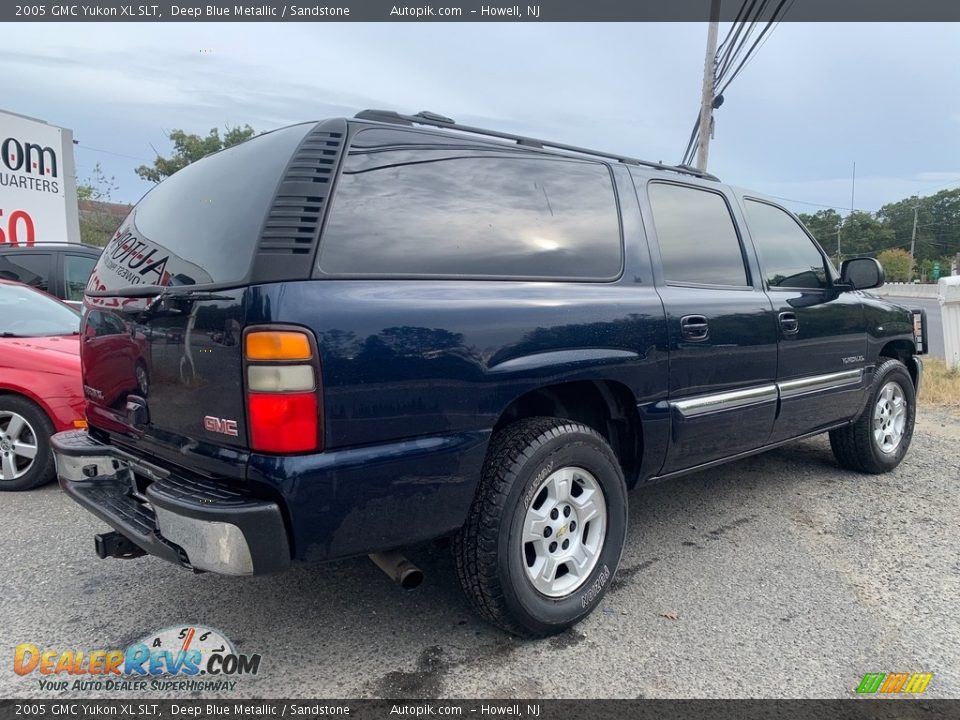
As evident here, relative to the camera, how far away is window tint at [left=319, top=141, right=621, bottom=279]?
7.52 feet

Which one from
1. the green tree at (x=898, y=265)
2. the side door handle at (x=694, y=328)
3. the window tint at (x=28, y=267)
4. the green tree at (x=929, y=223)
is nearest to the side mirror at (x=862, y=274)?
the side door handle at (x=694, y=328)

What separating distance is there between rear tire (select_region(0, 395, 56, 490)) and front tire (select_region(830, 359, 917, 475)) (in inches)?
207

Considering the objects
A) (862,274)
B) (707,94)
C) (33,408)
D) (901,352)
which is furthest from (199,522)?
(707,94)

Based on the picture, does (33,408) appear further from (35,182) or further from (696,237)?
(35,182)

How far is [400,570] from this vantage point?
242 cm

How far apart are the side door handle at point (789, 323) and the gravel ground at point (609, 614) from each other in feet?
3.68

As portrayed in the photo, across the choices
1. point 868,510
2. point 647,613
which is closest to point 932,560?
point 868,510

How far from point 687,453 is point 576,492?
0.77 m

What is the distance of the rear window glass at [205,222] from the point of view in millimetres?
2236

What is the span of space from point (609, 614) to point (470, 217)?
1.75 metres

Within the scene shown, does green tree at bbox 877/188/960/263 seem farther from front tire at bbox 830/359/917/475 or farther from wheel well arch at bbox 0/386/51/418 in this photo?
wheel well arch at bbox 0/386/51/418

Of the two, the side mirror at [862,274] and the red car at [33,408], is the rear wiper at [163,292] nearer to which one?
the red car at [33,408]

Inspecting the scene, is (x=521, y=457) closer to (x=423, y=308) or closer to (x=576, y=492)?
(x=576, y=492)

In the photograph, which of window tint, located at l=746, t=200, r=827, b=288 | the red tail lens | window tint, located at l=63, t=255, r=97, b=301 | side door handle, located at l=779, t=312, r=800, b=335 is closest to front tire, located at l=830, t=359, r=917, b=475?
window tint, located at l=746, t=200, r=827, b=288
